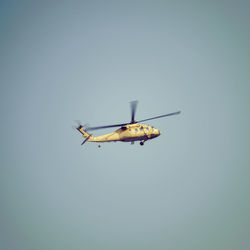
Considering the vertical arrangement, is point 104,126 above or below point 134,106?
below

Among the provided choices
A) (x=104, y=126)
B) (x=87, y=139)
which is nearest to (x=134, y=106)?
(x=104, y=126)

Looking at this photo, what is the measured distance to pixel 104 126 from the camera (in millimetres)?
44375

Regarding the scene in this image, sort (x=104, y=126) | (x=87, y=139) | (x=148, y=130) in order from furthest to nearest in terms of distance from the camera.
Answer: (x=148, y=130) < (x=87, y=139) < (x=104, y=126)

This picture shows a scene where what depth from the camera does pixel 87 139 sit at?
162ft

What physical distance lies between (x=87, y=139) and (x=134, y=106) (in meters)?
10.0

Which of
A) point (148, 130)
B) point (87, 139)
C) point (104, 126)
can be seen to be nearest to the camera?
point (104, 126)

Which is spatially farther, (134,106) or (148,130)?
(148,130)

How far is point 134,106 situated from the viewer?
44562 mm

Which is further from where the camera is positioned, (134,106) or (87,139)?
(87,139)

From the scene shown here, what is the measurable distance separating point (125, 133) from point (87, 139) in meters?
6.38

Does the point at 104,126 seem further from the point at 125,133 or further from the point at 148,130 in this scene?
the point at 148,130

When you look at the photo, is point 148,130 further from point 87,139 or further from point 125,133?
point 87,139

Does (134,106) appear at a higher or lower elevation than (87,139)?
higher

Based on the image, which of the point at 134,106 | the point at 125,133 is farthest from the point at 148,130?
the point at 134,106
